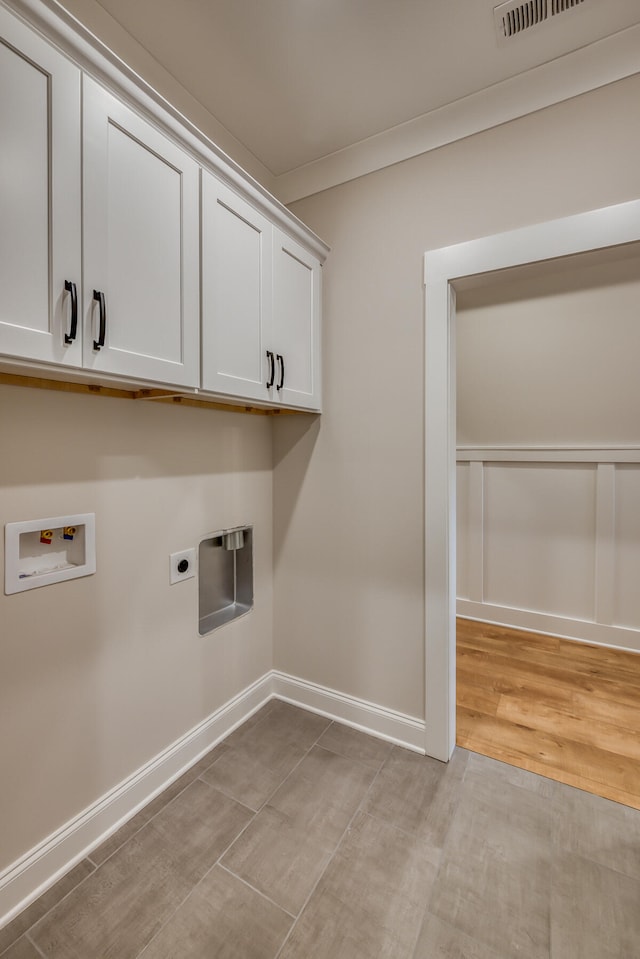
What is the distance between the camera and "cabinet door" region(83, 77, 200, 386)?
3.57ft

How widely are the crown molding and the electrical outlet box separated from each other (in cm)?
180

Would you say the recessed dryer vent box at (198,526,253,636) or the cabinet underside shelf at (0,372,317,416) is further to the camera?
the recessed dryer vent box at (198,526,253,636)

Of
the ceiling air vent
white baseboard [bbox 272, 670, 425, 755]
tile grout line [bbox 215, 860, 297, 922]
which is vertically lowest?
tile grout line [bbox 215, 860, 297, 922]

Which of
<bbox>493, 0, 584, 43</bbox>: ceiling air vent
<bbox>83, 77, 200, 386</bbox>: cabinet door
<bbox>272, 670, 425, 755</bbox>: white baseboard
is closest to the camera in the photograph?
<bbox>83, 77, 200, 386</bbox>: cabinet door

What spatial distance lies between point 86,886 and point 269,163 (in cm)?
292

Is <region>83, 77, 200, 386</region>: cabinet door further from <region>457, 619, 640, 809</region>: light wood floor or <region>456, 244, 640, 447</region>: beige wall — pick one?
<region>457, 619, 640, 809</region>: light wood floor

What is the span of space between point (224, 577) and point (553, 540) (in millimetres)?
2359

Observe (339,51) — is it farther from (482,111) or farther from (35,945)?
(35,945)

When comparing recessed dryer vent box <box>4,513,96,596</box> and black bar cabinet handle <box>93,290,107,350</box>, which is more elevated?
black bar cabinet handle <box>93,290,107,350</box>

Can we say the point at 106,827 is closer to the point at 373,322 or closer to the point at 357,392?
the point at 357,392

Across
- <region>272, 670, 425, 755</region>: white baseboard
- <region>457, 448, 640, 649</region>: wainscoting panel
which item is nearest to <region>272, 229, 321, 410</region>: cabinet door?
<region>272, 670, 425, 755</region>: white baseboard

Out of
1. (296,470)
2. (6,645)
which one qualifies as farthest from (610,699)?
(6,645)

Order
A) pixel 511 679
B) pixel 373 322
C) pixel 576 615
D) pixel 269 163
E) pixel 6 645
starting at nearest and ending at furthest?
pixel 6 645 → pixel 373 322 → pixel 269 163 → pixel 511 679 → pixel 576 615

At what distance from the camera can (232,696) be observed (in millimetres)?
2059
